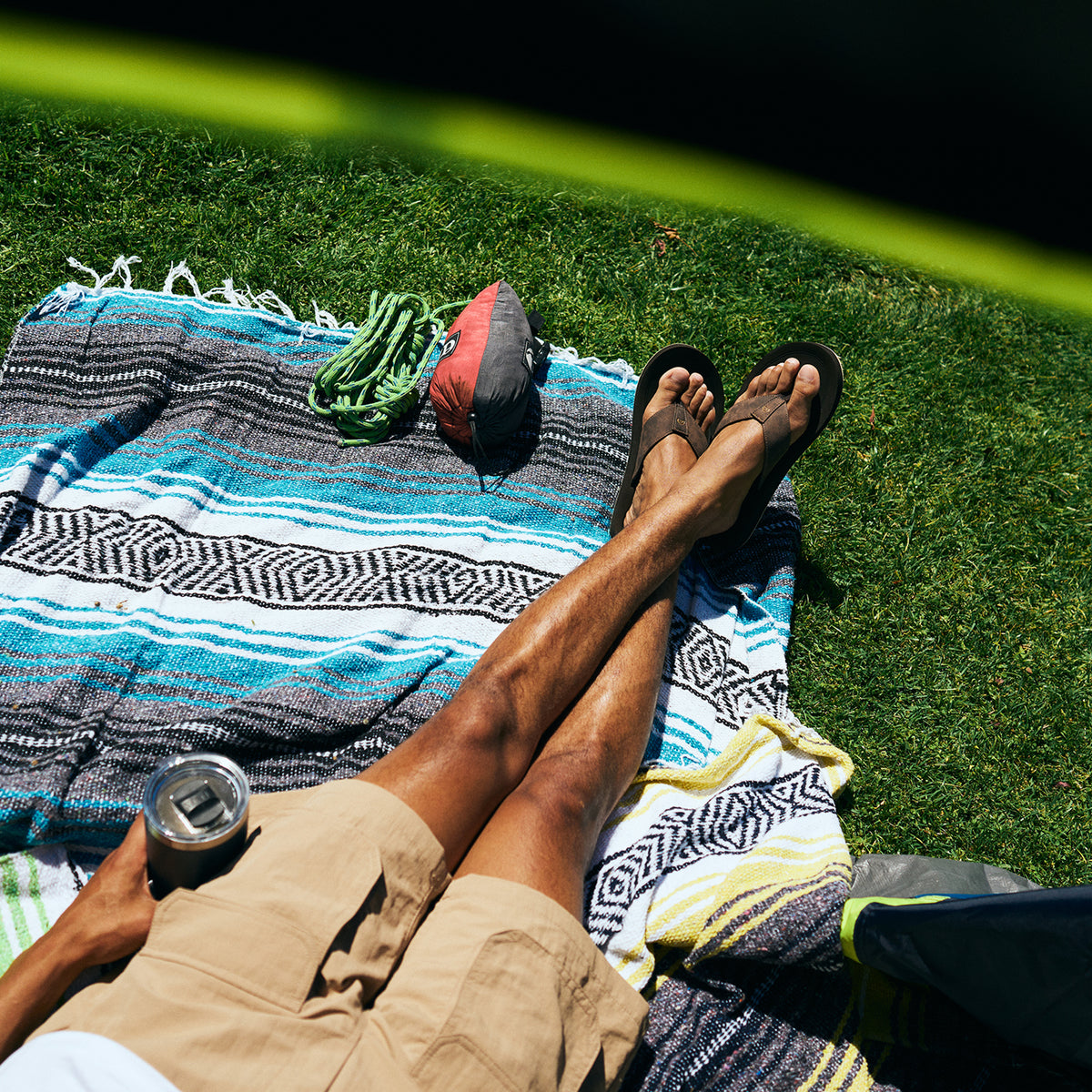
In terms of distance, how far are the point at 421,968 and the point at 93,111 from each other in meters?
3.62

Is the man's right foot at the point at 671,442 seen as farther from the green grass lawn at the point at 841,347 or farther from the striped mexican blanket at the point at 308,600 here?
the green grass lawn at the point at 841,347

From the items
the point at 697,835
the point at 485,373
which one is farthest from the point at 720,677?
the point at 485,373

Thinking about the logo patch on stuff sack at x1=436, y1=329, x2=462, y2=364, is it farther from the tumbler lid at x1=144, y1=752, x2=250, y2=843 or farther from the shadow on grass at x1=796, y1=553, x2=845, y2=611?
the tumbler lid at x1=144, y1=752, x2=250, y2=843

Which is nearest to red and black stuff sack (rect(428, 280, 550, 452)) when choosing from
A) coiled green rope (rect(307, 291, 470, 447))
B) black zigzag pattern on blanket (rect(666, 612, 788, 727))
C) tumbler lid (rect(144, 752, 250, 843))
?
coiled green rope (rect(307, 291, 470, 447))

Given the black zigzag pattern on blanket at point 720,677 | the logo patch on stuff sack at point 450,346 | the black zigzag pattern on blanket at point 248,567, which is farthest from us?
the logo patch on stuff sack at point 450,346

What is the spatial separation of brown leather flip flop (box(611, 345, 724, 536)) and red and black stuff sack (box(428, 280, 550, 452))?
0.42m

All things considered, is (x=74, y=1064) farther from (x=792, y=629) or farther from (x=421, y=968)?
(x=792, y=629)

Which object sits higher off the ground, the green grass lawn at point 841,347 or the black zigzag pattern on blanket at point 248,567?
the green grass lawn at point 841,347

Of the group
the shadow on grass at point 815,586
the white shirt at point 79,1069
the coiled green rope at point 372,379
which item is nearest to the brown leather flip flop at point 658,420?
the shadow on grass at point 815,586

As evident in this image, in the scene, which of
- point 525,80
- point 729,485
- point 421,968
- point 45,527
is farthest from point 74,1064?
point 525,80

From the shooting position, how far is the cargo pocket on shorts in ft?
4.91

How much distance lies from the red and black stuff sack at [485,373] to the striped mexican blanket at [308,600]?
5.5 inches

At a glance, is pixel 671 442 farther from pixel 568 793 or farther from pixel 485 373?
pixel 568 793

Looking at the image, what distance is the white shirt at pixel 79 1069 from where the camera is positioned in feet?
4.26
